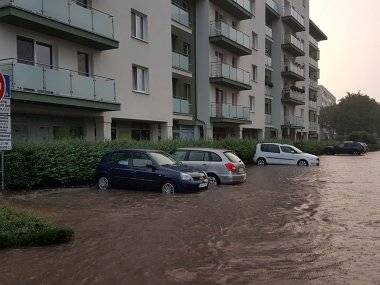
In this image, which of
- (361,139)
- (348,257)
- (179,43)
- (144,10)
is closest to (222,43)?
(179,43)

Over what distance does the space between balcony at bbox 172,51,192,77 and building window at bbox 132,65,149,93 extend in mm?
4034

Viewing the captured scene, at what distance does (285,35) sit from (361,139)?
79.5ft

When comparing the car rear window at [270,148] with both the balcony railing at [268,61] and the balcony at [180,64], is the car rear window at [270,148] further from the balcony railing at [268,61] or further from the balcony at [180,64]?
the balcony railing at [268,61]

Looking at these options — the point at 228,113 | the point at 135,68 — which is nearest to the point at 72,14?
the point at 135,68

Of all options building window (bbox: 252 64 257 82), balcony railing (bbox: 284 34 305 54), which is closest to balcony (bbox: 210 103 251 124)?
building window (bbox: 252 64 257 82)

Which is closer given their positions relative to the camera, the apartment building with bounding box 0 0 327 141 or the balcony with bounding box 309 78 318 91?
the apartment building with bounding box 0 0 327 141

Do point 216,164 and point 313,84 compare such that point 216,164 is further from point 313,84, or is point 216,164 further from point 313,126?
point 313,84

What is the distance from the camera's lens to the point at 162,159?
16391 millimetres

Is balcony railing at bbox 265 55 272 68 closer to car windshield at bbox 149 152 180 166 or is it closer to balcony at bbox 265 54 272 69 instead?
balcony at bbox 265 54 272 69

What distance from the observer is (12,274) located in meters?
6.62

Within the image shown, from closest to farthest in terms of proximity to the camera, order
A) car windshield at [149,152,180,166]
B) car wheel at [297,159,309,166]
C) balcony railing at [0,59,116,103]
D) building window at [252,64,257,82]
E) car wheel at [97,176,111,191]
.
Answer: car windshield at [149,152,180,166] → car wheel at [97,176,111,191] → balcony railing at [0,59,116,103] → car wheel at [297,159,309,166] → building window at [252,64,257,82]

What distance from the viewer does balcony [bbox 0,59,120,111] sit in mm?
17531

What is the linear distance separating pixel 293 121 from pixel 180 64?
A: 27259 mm

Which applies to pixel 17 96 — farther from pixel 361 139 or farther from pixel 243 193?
pixel 361 139
